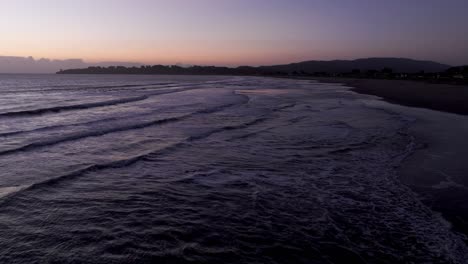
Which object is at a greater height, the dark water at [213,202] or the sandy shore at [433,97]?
the dark water at [213,202]

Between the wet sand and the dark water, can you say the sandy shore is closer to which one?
the wet sand

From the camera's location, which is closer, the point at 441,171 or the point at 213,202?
the point at 213,202

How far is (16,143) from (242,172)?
1025 cm

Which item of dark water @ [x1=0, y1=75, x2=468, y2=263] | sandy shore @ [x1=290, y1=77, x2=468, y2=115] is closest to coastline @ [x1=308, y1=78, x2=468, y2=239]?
dark water @ [x1=0, y1=75, x2=468, y2=263]

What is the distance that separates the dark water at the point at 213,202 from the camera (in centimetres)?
569

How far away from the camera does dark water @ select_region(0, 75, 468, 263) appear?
5688mm

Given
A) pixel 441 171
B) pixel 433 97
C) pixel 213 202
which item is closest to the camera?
pixel 213 202

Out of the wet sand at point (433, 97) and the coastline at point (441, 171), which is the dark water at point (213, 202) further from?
the wet sand at point (433, 97)

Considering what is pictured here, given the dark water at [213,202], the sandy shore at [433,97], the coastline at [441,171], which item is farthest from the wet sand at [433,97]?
the dark water at [213,202]

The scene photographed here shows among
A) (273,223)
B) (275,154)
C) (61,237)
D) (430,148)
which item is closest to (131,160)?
(275,154)

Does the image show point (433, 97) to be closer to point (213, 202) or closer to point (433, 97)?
point (433, 97)

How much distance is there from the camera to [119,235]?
20.6ft

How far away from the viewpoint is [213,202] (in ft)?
26.5

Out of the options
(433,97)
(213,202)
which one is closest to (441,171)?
(213,202)
